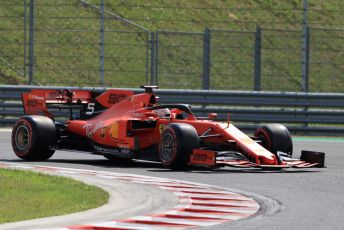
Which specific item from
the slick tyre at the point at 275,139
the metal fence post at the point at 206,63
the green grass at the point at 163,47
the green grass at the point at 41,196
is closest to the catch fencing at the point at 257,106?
the metal fence post at the point at 206,63

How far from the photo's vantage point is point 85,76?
104 feet

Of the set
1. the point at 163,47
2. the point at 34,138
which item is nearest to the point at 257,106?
the point at 163,47

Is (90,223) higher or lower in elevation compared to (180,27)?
lower

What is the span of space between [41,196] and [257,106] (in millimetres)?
13580

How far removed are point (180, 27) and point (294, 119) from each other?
553 inches

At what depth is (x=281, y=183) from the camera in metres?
14.0

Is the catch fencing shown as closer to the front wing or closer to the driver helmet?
the driver helmet

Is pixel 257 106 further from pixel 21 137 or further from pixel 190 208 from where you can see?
pixel 190 208

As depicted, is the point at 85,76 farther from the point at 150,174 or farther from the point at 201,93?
the point at 150,174

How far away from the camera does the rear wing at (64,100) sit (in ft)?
58.7

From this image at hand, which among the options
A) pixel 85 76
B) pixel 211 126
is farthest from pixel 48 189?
pixel 85 76

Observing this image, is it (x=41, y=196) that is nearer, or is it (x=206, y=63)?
(x=41, y=196)

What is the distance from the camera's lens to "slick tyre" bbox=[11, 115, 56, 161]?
17016 millimetres

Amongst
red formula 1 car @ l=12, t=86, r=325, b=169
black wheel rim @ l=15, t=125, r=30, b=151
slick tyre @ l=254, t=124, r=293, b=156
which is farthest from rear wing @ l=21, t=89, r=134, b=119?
slick tyre @ l=254, t=124, r=293, b=156
